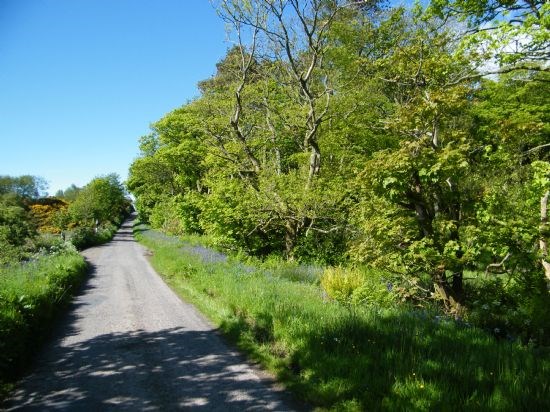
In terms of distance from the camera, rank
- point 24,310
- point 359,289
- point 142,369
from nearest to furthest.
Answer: point 142,369, point 24,310, point 359,289

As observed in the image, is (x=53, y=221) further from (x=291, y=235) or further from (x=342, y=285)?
(x=342, y=285)

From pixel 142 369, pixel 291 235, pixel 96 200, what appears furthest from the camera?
pixel 96 200

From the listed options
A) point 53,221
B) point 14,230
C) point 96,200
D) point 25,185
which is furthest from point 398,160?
point 25,185

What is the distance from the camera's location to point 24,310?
8703mm

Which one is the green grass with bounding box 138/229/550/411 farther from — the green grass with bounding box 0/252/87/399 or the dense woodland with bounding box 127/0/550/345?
the green grass with bounding box 0/252/87/399

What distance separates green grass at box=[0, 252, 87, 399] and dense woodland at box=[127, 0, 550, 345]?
261 inches

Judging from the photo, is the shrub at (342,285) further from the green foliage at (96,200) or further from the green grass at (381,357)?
the green foliage at (96,200)

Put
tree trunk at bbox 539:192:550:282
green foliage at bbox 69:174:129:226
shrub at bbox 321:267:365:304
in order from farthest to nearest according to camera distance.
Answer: green foliage at bbox 69:174:129:226 < shrub at bbox 321:267:365:304 < tree trunk at bbox 539:192:550:282

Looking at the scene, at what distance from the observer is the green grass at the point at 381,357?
14.6 ft

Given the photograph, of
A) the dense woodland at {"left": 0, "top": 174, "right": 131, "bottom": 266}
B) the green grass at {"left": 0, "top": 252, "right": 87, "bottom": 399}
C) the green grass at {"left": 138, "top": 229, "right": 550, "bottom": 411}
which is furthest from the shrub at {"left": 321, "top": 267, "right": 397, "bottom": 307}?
the dense woodland at {"left": 0, "top": 174, "right": 131, "bottom": 266}

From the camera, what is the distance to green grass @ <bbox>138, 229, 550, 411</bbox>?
14.6 feet

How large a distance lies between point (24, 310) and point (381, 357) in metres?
7.61

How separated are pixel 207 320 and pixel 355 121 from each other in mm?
14061

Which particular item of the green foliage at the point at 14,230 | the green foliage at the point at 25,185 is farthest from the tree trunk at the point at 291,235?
the green foliage at the point at 25,185
